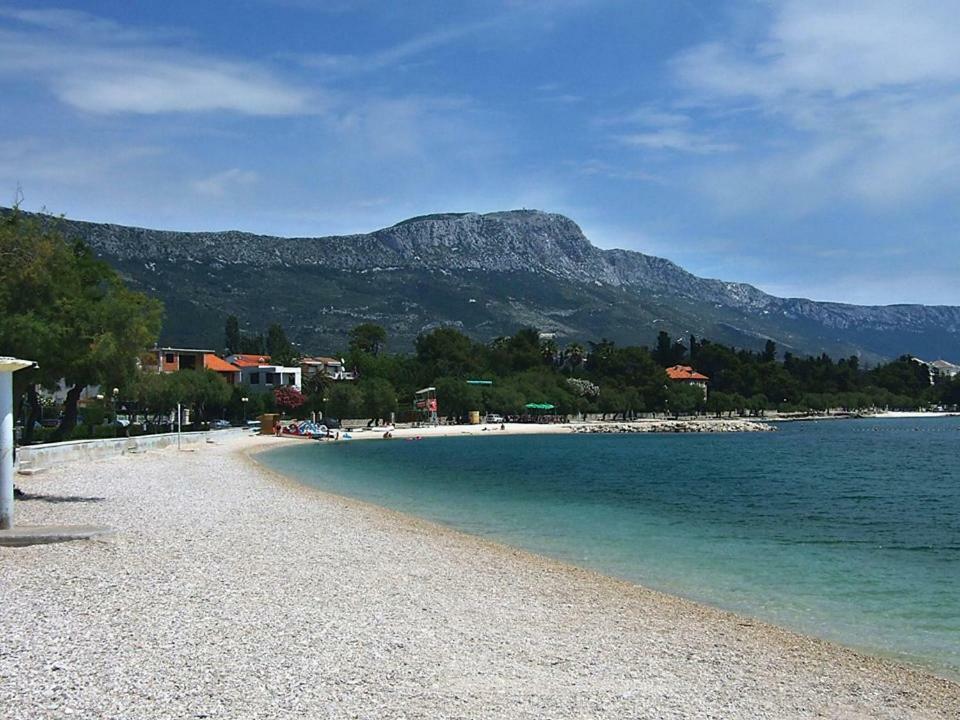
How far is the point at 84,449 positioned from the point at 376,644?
30841 millimetres

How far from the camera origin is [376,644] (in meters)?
9.46

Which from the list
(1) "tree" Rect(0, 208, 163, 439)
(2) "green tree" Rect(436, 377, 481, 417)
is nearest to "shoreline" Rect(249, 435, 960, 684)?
(1) "tree" Rect(0, 208, 163, 439)

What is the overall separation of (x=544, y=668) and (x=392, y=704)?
2148 millimetres

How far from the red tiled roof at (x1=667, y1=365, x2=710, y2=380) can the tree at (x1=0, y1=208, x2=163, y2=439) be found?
150 metres

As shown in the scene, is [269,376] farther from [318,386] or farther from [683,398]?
[683,398]

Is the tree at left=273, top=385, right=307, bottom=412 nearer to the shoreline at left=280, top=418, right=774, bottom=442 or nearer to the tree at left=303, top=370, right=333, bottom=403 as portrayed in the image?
the tree at left=303, top=370, right=333, bottom=403

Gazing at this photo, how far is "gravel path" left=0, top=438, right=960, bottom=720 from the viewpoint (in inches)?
297

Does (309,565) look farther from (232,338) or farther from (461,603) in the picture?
(232,338)

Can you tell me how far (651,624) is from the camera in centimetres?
1175

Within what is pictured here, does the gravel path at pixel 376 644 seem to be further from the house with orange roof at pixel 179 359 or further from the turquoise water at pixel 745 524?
the house with orange roof at pixel 179 359

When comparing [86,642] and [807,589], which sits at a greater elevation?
[86,642]

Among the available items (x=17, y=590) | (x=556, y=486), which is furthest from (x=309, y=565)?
(x=556, y=486)

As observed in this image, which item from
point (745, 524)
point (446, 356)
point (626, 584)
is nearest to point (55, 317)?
point (626, 584)

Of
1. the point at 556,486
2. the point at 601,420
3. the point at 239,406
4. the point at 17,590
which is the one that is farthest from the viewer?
Result: the point at 601,420
